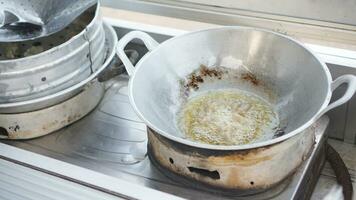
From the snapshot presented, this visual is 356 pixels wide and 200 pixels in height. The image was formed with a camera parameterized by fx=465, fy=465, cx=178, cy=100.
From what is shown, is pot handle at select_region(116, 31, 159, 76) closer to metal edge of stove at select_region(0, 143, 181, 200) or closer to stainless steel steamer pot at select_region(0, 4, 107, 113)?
stainless steel steamer pot at select_region(0, 4, 107, 113)

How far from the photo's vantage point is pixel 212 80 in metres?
0.96

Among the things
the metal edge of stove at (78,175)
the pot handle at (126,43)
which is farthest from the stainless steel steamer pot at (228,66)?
the metal edge of stove at (78,175)

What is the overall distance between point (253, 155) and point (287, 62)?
0.26 m

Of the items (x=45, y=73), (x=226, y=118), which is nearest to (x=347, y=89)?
(x=226, y=118)

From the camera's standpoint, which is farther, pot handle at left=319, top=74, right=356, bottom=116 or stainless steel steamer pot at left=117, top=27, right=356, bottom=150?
stainless steel steamer pot at left=117, top=27, right=356, bottom=150

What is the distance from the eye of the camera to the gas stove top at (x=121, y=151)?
2.59 feet

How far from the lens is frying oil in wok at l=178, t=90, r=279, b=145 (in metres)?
0.84

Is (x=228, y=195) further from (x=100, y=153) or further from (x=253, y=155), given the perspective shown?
(x=100, y=153)

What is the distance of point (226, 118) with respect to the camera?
0.88m

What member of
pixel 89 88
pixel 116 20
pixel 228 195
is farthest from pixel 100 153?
pixel 116 20

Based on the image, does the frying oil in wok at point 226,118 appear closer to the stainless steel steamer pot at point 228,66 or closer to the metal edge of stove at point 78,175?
the stainless steel steamer pot at point 228,66

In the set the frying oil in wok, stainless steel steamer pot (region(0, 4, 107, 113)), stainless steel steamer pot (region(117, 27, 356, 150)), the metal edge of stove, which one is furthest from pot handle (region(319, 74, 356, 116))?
stainless steel steamer pot (region(0, 4, 107, 113))

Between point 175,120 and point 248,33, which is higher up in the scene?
point 248,33

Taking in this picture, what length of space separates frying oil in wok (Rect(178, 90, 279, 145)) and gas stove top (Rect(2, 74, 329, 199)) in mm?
91
